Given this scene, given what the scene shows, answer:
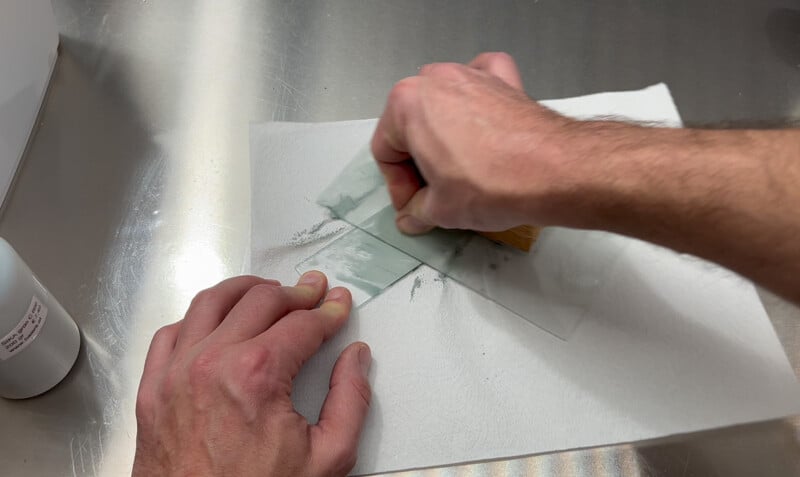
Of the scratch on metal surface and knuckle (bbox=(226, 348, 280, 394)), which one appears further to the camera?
the scratch on metal surface

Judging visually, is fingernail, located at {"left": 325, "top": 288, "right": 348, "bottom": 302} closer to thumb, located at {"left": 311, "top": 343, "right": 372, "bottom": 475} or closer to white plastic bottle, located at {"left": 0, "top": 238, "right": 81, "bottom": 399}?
thumb, located at {"left": 311, "top": 343, "right": 372, "bottom": 475}

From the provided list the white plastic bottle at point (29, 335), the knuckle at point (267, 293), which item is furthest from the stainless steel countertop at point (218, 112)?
the knuckle at point (267, 293)

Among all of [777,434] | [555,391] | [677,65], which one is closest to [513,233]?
[555,391]

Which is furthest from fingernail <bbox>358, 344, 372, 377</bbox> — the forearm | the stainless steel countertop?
the forearm

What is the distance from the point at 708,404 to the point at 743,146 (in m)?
0.24

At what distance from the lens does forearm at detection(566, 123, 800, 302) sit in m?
0.40

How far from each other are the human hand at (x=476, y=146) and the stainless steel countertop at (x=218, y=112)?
22 cm

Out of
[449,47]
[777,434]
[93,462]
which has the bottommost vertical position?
[777,434]

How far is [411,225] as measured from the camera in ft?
1.98

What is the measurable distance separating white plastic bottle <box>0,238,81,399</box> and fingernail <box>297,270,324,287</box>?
22cm

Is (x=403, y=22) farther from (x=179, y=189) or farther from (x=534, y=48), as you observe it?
(x=179, y=189)

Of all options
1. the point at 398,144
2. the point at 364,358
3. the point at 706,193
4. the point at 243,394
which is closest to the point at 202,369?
the point at 243,394

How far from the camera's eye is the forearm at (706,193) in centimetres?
40

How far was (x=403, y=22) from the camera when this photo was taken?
847 mm
